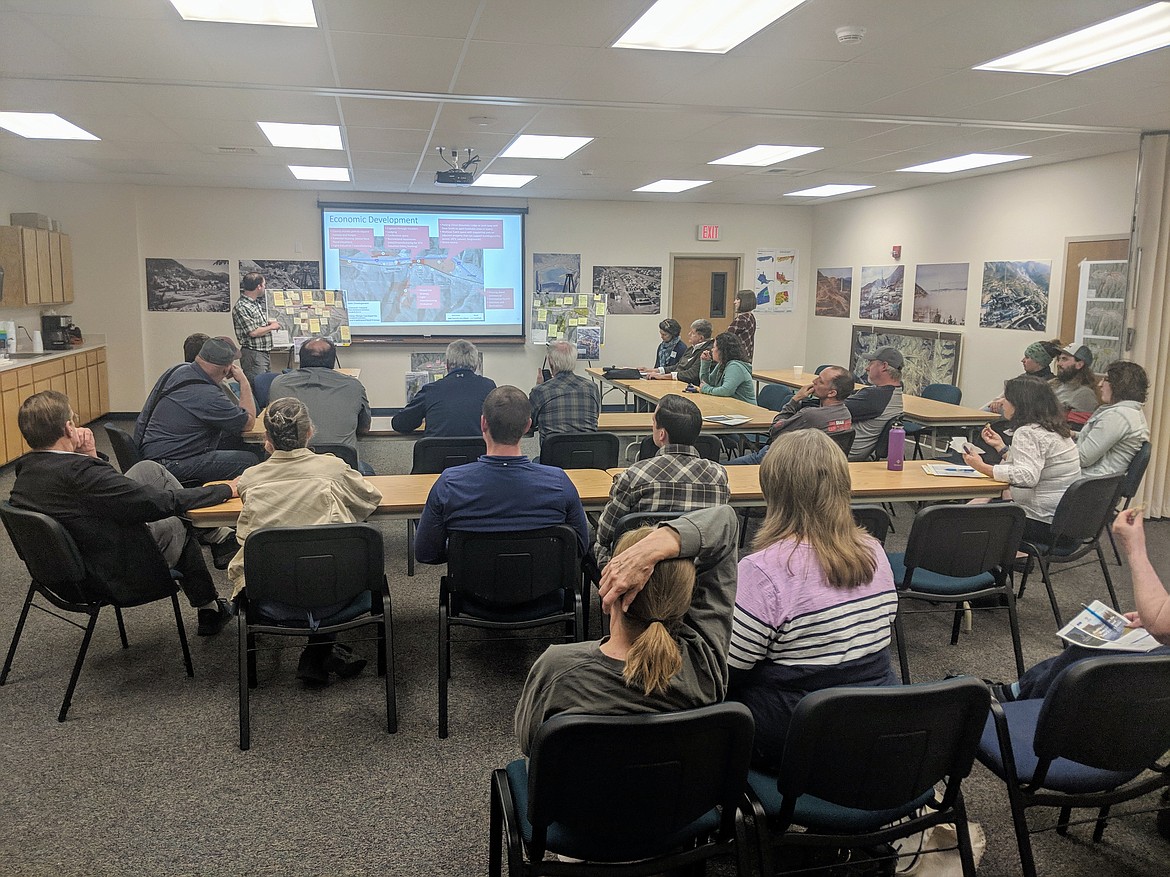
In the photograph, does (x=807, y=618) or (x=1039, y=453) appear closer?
(x=807, y=618)

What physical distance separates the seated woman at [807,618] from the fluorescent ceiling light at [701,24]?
7.59 feet

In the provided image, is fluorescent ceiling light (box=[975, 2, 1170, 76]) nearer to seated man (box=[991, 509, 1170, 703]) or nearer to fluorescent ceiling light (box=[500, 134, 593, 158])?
seated man (box=[991, 509, 1170, 703])

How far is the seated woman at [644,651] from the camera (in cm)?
165

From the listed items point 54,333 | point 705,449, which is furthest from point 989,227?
point 54,333

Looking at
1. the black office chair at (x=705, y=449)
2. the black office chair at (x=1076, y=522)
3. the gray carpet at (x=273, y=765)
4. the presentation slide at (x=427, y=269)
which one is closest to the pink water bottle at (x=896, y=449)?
the black office chair at (x=1076, y=522)

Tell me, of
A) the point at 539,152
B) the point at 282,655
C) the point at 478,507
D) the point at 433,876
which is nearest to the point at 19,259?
the point at 539,152

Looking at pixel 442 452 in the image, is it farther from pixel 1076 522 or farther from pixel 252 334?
pixel 252 334

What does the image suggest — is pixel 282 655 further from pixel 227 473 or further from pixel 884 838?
pixel 884 838

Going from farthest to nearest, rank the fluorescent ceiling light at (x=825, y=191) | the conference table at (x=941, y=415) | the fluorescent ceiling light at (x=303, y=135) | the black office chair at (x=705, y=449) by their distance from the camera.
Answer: the fluorescent ceiling light at (x=825, y=191) → the conference table at (x=941, y=415) → the fluorescent ceiling light at (x=303, y=135) → the black office chair at (x=705, y=449)

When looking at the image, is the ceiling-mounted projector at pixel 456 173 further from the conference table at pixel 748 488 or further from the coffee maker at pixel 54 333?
the coffee maker at pixel 54 333

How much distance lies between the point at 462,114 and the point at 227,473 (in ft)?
8.93

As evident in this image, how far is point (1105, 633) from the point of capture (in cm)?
258

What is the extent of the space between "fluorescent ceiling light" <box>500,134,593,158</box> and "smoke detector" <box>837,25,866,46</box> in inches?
116

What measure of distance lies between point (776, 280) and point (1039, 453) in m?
7.88
